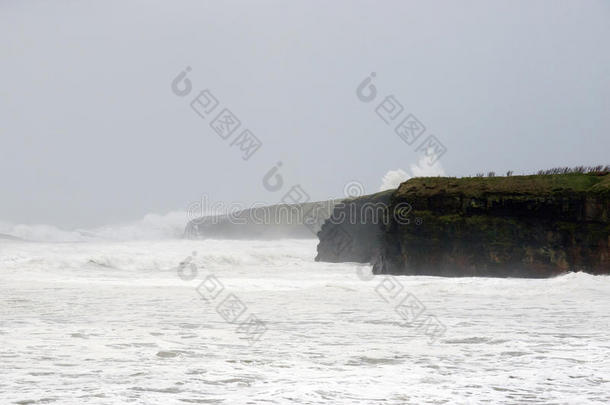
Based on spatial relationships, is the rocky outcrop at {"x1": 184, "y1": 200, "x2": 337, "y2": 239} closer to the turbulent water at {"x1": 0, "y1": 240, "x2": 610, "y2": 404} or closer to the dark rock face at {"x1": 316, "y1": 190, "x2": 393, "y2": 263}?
the dark rock face at {"x1": 316, "y1": 190, "x2": 393, "y2": 263}

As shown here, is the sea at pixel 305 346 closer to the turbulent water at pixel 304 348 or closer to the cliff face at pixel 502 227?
the turbulent water at pixel 304 348

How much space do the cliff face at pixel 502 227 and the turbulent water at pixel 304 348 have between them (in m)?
3.97

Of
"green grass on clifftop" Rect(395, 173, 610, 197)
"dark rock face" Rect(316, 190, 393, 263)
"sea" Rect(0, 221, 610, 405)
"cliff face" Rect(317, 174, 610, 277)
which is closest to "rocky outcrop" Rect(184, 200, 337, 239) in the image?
"dark rock face" Rect(316, 190, 393, 263)

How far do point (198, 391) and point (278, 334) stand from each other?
8.81ft

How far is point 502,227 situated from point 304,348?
1142 centimetres

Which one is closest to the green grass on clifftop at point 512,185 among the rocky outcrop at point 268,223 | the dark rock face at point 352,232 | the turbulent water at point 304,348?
the turbulent water at point 304,348

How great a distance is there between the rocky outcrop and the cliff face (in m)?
29.9

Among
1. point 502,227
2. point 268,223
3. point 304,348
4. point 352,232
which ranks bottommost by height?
point 304,348

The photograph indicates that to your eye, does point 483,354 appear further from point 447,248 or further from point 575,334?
point 447,248

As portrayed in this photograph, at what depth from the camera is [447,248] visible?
16.7m

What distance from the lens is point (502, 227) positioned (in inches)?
637

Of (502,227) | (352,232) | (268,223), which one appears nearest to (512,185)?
(502,227)

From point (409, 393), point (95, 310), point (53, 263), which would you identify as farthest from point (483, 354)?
point (53, 263)

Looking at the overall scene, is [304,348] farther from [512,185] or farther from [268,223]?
[268,223]
